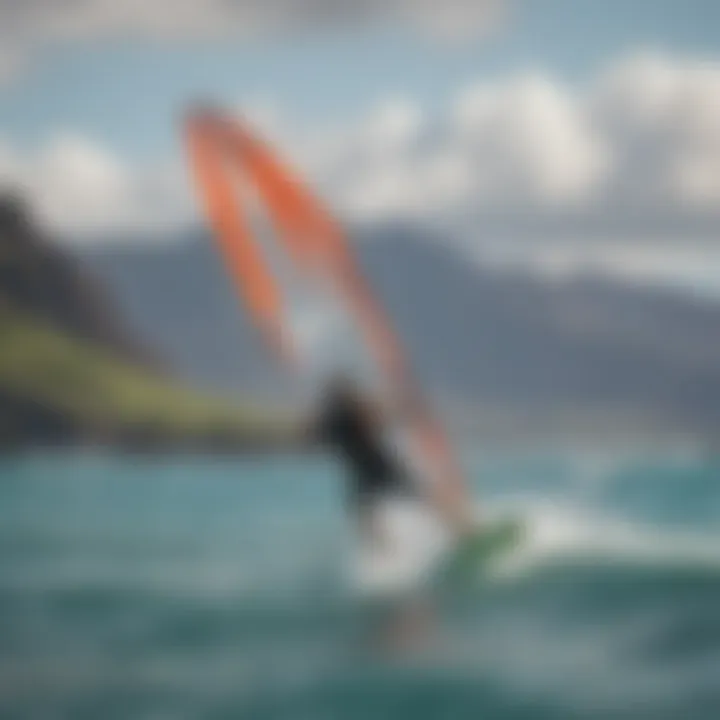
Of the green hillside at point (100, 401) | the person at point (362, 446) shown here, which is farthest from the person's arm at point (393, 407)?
the green hillside at point (100, 401)

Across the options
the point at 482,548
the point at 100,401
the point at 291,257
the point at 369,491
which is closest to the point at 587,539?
the point at 482,548

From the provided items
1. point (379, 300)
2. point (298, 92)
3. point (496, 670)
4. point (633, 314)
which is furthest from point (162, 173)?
point (496, 670)

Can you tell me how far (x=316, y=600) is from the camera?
1.56 metres

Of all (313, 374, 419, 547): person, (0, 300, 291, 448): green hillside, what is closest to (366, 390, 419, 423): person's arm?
(313, 374, 419, 547): person

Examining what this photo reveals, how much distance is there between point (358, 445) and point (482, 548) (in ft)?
0.61

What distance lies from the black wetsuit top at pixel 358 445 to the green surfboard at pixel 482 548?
108mm

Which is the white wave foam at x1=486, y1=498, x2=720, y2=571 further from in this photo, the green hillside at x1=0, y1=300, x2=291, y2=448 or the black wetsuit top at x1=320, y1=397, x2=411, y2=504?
the green hillside at x1=0, y1=300, x2=291, y2=448

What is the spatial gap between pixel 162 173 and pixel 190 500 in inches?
15.5

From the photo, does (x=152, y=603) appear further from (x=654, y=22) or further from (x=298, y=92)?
(x=654, y=22)

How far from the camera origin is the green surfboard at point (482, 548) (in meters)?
1.53

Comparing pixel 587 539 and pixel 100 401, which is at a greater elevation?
pixel 100 401

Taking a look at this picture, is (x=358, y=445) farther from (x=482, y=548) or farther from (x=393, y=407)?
(x=482, y=548)

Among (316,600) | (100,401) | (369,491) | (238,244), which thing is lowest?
(316,600)

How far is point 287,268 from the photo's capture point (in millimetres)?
1568
